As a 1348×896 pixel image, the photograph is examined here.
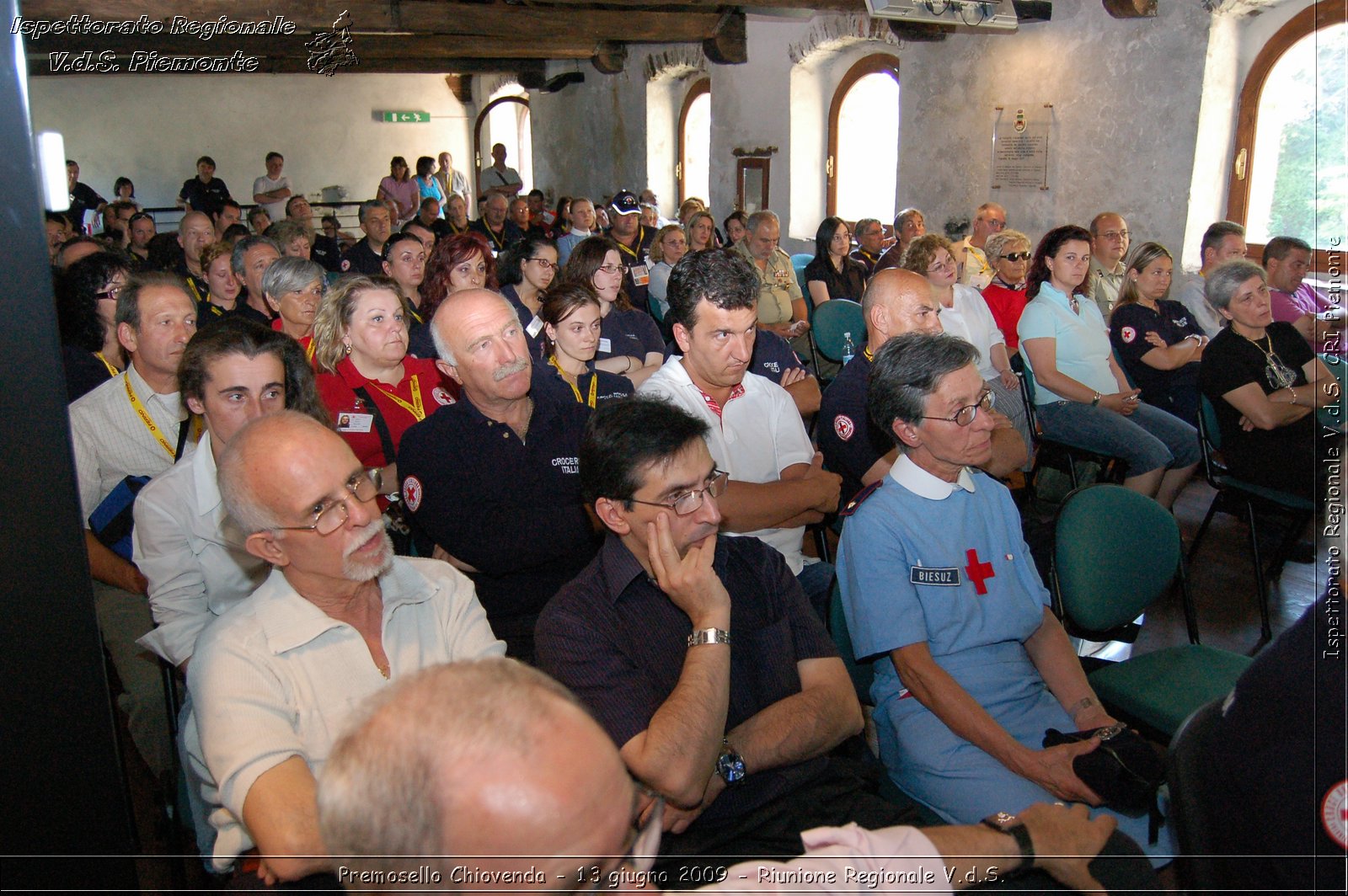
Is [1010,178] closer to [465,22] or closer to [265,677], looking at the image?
[465,22]

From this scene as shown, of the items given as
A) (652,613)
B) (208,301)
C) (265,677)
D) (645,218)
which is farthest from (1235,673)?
(645,218)

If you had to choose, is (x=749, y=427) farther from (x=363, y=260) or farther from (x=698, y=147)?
(x=698, y=147)

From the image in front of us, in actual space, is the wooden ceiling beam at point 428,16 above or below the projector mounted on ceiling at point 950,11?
above

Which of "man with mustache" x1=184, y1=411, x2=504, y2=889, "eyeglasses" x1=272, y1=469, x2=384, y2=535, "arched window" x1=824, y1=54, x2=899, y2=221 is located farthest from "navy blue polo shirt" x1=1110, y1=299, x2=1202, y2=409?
"arched window" x1=824, y1=54, x2=899, y2=221

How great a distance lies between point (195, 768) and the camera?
156 cm

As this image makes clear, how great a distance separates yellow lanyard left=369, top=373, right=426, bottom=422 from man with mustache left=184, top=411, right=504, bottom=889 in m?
1.48

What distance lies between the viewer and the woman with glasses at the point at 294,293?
3.94 meters

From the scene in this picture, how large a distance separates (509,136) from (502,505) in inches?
683

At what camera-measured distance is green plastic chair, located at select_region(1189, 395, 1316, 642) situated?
3344 millimetres

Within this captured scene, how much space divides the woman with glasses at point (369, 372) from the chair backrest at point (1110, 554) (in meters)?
1.97

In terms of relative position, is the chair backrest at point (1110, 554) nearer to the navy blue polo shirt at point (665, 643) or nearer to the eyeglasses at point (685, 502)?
the navy blue polo shirt at point (665, 643)

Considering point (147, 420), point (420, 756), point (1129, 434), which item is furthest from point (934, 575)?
point (1129, 434)

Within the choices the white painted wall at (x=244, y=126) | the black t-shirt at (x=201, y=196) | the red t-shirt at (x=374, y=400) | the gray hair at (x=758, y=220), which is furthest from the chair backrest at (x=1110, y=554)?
the white painted wall at (x=244, y=126)

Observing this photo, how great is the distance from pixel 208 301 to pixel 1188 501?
516 cm
